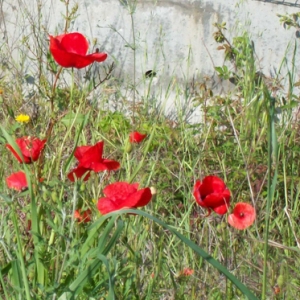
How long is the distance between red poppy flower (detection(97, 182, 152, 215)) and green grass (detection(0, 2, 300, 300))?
0.03 m

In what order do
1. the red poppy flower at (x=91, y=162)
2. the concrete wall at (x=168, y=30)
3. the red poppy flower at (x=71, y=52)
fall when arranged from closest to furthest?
the red poppy flower at (x=91, y=162) < the red poppy flower at (x=71, y=52) < the concrete wall at (x=168, y=30)

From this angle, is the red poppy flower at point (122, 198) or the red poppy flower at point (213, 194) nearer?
the red poppy flower at point (122, 198)

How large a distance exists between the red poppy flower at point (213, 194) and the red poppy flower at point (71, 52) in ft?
1.34

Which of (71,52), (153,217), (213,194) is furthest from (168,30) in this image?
(153,217)

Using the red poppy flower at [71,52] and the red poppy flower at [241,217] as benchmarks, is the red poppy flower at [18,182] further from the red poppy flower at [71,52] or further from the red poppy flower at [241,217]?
the red poppy flower at [241,217]

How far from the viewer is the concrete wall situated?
12.5 ft

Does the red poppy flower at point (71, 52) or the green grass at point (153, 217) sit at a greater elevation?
the red poppy flower at point (71, 52)

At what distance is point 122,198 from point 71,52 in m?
0.44

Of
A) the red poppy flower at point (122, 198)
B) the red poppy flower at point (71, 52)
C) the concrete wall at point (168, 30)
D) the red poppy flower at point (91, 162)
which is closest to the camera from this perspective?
the red poppy flower at point (122, 198)

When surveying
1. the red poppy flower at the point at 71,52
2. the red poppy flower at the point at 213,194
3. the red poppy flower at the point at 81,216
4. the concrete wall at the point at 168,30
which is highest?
the red poppy flower at the point at 71,52

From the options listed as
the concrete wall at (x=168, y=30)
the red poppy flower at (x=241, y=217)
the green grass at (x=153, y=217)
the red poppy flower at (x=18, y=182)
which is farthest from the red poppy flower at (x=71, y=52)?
the concrete wall at (x=168, y=30)

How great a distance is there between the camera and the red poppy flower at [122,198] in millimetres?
1472

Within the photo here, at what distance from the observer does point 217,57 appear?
3.91 metres

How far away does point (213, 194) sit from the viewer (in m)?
1.67
